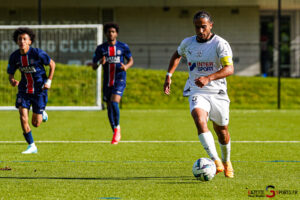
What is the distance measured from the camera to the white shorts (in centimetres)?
689

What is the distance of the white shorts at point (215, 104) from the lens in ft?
22.6

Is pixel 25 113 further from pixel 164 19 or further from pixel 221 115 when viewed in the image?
pixel 164 19

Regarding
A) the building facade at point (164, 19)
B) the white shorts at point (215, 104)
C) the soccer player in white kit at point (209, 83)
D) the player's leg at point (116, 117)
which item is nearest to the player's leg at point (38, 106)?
the player's leg at point (116, 117)

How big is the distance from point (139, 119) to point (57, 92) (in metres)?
6.44

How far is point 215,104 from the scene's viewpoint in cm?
691

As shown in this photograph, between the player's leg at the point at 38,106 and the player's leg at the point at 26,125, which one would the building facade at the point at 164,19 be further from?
the player's leg at the point at 26,125

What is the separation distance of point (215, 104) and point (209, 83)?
0.86 feet

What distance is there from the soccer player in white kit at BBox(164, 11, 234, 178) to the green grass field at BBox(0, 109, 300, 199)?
43 centimetres

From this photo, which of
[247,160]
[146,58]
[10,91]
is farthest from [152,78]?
[247,160]

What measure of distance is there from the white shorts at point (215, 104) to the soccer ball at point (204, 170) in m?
A: 0.59

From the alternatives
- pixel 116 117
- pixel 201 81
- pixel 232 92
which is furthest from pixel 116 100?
pixel 232 92

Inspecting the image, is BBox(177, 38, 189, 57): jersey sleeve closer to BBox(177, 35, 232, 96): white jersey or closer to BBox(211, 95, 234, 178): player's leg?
BBox(177, 35, 232, 96): white jersey

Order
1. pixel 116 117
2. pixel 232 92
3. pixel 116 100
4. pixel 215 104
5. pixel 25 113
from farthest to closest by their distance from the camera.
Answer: pixel 232 92 < pixel 116 100 < pixel 116 117 < pixel 25 113 < pixel 215 104

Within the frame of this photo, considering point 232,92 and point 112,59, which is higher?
point 112,59
